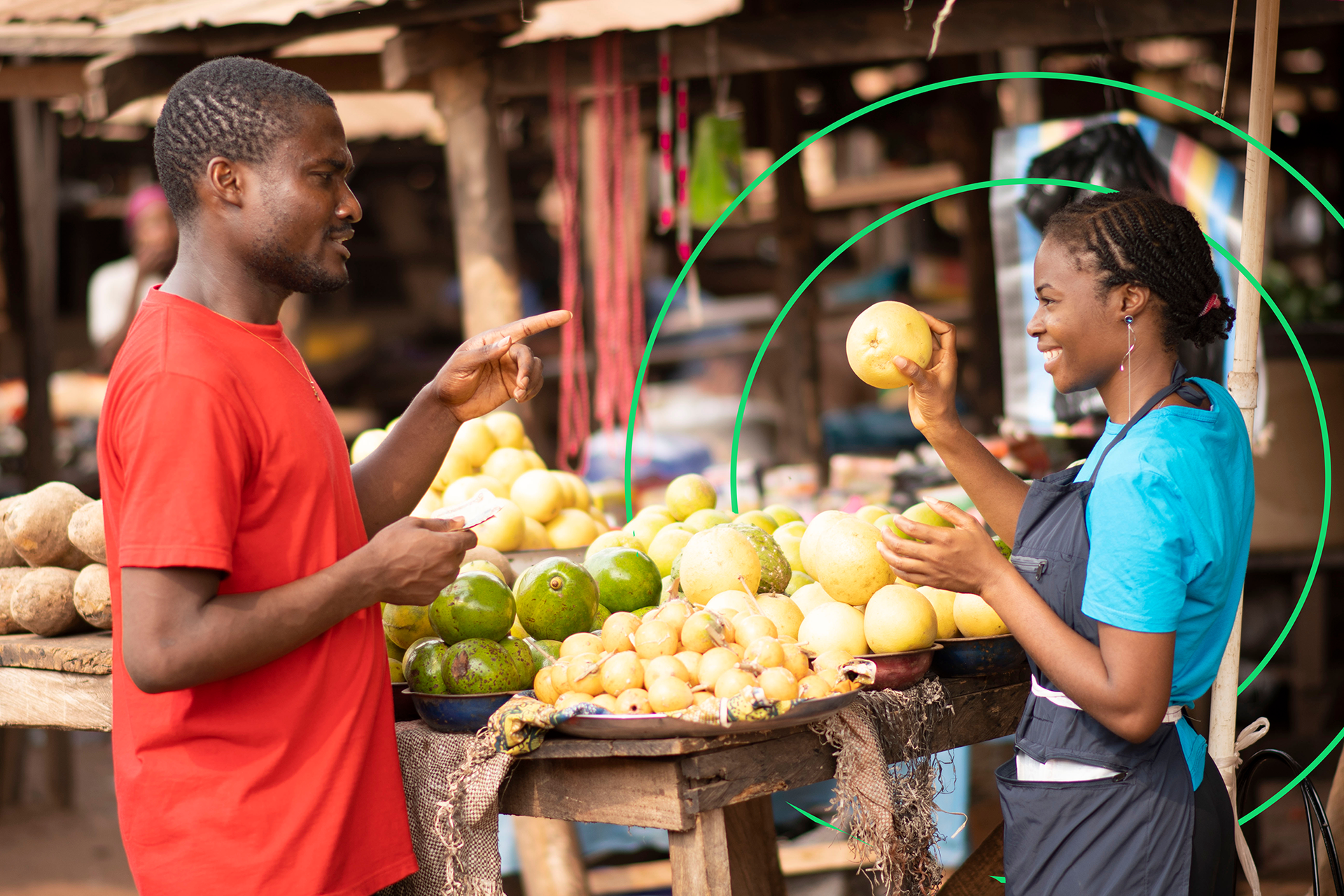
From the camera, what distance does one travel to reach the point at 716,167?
602 centimetres

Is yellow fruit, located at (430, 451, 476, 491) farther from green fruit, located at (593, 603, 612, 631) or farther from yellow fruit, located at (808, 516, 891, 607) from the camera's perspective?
yellow fruit, located at (808, 516, 891, 607)

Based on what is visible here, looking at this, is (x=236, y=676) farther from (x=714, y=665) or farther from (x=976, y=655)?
(x=976, y=655)

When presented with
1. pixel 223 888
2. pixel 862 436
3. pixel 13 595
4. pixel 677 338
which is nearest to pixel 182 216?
pixel 223 888

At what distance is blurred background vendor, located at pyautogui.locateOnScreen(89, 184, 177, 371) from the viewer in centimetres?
706

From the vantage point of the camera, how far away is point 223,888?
1785 millimetres

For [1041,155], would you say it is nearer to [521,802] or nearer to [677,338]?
[521,802]

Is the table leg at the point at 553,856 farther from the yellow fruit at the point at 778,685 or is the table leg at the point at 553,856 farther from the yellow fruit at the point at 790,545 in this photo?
the yellow fruit at the point at 778,685

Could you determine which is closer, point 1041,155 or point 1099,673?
point 1099,673

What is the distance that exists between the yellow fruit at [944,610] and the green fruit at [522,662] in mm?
843

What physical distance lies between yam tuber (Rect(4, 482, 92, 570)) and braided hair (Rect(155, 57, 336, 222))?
161cm

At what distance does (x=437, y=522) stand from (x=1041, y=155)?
3.62 meters

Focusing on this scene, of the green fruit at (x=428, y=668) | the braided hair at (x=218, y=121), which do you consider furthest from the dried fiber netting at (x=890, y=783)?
the braided hair at (x=218, y=121)

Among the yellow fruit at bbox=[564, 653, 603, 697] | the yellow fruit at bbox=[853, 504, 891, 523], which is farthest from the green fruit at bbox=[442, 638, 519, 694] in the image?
the yellow fruit at bbox=[853, 504, 891, 523]

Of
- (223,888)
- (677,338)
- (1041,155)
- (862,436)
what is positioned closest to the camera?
(223,888)
